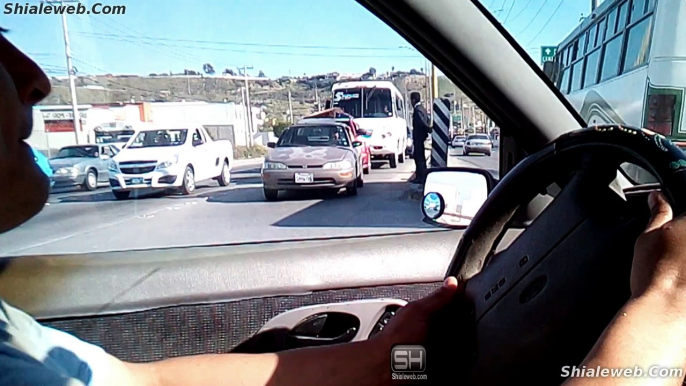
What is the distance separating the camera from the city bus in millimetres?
2268

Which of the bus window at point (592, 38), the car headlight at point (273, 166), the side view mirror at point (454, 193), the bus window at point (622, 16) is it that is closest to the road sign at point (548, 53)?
the side view mirror at point (454, 193)

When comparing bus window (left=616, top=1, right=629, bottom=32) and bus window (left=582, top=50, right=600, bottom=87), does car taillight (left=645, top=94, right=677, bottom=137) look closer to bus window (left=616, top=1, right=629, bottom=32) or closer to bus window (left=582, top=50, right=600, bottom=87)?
bus window (left=582, top=50, right=600, bottom=87)

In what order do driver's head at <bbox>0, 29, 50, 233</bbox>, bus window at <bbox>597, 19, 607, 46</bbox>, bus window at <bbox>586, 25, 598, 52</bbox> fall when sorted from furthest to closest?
1. bus window at <bbox>597, 19, 607, 46</bbox>
2. bus window at <bbox>586, 25, 598, 52</bbox>
3. driver's head at <bbox>0, 29, 50, 233</bbox>

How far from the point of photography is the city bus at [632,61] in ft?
7.44

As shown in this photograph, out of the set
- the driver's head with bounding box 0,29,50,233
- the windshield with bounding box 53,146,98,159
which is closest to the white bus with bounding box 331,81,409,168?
the windshield with bounding box 53,146,98,159

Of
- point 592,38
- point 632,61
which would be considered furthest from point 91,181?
point 632,61

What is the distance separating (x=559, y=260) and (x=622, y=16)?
3.11 m

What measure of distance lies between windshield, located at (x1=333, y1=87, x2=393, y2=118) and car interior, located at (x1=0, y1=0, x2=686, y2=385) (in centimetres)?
68

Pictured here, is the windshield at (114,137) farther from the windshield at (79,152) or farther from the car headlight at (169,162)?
the car headlight at (169,162)

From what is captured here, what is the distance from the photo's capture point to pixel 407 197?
2.23 meters

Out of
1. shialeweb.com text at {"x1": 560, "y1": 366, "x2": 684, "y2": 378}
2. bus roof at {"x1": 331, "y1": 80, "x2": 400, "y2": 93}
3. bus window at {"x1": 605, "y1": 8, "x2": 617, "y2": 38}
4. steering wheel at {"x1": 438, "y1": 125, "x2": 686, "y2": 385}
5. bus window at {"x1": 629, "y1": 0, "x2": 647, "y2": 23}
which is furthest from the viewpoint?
bus window at {"x1": 629, "y1": 0, "x2": 647, "y2": 23}

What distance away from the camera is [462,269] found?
4.44 ft

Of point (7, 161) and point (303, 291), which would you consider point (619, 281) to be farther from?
point (7, 161)

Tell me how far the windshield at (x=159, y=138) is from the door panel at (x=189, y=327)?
0.63m
